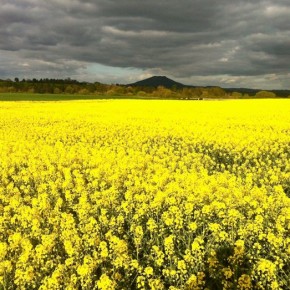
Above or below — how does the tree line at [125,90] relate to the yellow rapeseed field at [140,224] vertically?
above

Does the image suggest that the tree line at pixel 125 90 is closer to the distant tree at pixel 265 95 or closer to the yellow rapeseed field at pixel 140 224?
the distant tree at pixel 265 95

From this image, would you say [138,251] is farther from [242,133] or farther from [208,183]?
[242,133]

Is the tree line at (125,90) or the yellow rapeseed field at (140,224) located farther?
Answer: the tree line at (125,90)

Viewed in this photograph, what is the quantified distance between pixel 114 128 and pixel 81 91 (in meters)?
72.9

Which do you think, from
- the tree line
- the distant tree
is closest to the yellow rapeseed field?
the distant tree

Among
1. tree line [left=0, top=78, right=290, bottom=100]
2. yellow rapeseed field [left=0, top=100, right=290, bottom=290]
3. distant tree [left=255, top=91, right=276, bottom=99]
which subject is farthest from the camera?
tree line [left=0, top=78, right=290, bottom=100]

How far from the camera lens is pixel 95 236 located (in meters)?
6.34

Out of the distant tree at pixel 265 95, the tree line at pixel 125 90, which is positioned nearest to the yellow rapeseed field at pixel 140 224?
the distant tree at pixel 265 95

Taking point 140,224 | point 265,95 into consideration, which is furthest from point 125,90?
point 140,224

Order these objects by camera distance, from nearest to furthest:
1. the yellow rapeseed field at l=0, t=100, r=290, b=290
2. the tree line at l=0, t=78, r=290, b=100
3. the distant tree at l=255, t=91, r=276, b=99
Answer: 1. the yellow rapeseed field at l=0, t=100, r=290, b=290
2. the distant tree at l=255, t=91, r=276, b=99
3. the tree line at l=0, t=78, r=290, b=100

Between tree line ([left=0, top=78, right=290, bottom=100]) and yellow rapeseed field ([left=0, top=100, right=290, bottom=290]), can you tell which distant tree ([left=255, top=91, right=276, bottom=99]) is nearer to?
tree line ([left=0, top=78, right=290, bottom=100])

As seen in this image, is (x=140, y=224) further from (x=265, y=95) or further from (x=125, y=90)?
(x=125, y=90)

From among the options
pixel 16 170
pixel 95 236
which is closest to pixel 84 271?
pixel 95 236

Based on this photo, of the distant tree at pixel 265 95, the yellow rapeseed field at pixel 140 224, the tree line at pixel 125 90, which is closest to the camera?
the yellow rapeseed field at pixel 140 224
